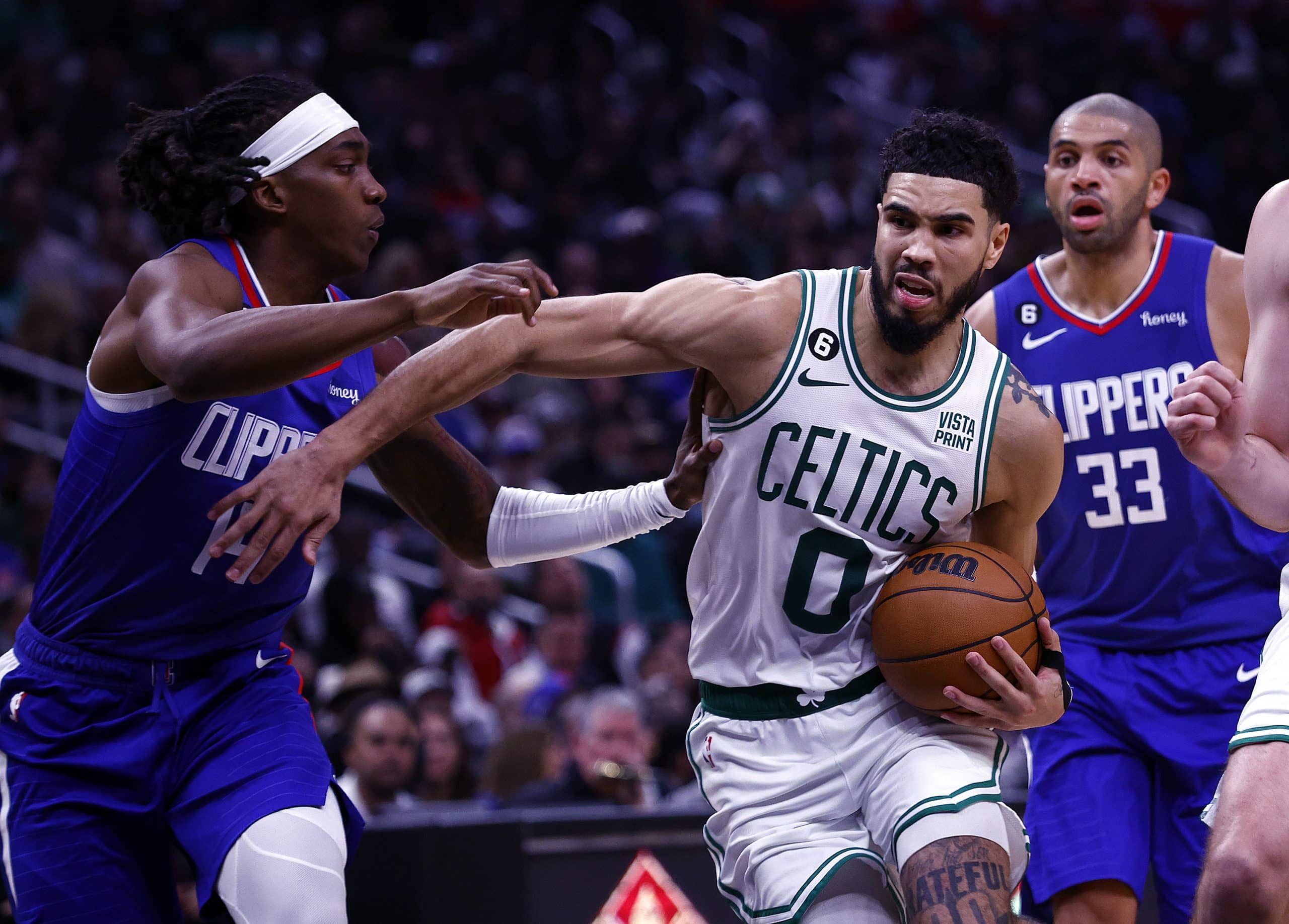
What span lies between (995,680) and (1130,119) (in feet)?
7.15

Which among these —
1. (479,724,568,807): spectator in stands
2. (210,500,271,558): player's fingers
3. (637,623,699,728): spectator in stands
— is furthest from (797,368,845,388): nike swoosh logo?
(637,623,699,728): spectator in stands

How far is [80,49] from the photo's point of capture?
432 inches

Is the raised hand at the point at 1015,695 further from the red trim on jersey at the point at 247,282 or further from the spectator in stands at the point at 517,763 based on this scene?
the spectator in stands at the point at 517,763

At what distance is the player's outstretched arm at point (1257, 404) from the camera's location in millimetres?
3367

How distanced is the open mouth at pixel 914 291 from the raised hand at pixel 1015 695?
2.72ft

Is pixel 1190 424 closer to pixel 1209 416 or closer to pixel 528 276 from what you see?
pixel 1209 416

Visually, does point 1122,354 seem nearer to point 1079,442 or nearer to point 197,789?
point 1079,442

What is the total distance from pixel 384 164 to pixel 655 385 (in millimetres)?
2717

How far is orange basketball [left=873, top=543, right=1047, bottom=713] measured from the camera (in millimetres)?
3408

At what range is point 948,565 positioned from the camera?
3.52 meters

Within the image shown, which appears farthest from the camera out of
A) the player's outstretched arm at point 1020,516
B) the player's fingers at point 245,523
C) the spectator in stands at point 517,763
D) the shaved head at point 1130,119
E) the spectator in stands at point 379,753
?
the spectator in stands at point 517,763

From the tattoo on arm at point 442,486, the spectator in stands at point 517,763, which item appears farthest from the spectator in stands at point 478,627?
the tattoo on arm at point 442,486

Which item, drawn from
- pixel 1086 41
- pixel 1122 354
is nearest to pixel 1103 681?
pixel 1122 354

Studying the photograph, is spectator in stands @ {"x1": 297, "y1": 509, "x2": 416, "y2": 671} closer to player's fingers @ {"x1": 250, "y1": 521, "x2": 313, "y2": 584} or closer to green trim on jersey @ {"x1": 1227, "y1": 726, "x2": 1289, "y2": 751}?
player's fingers @ {"x1": 250, "y1": 521, "x2": 313, "y2": 584}
